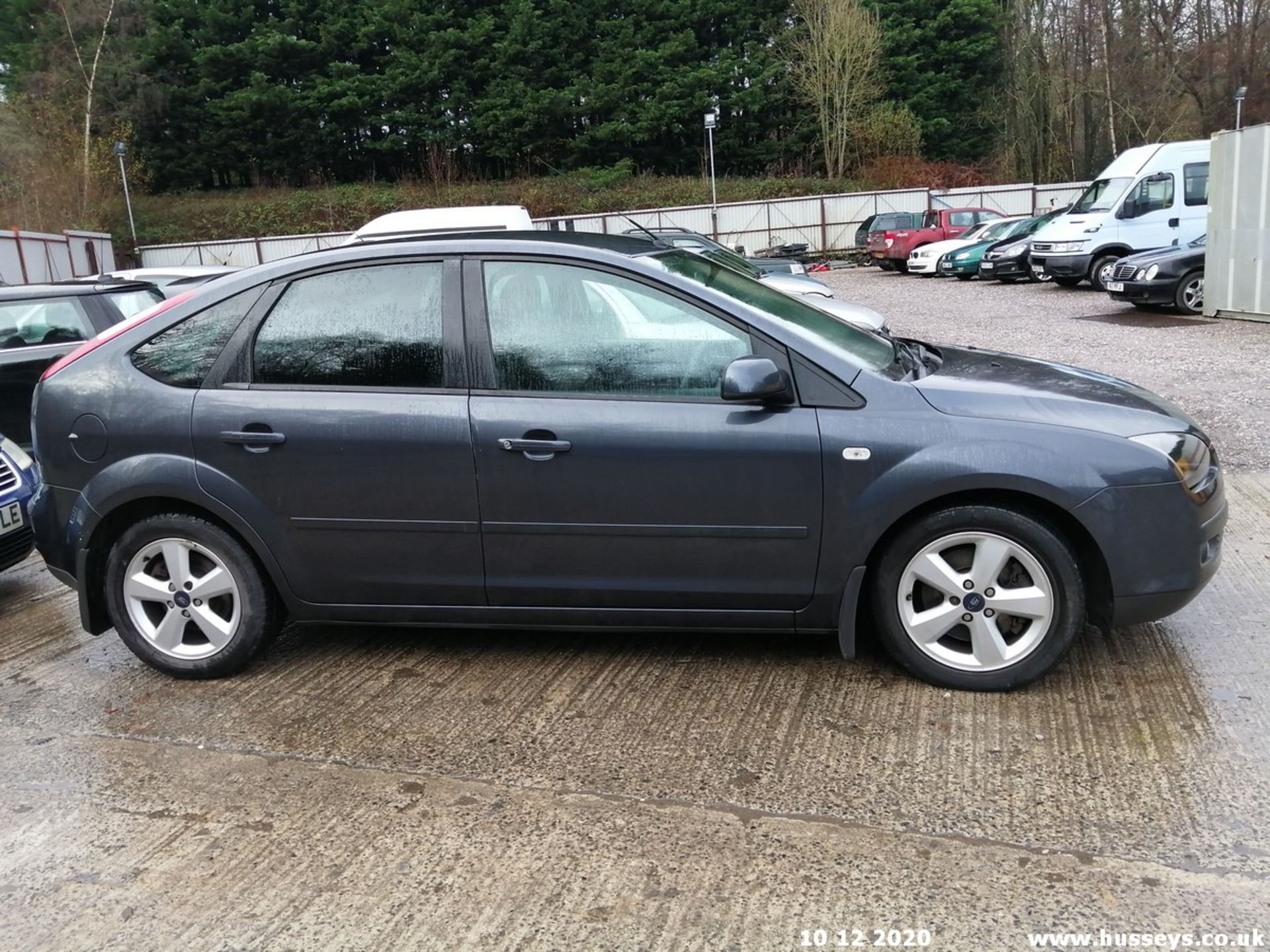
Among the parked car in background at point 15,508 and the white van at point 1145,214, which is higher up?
the white van at point 1145,214

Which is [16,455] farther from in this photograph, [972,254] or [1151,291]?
[972,254]

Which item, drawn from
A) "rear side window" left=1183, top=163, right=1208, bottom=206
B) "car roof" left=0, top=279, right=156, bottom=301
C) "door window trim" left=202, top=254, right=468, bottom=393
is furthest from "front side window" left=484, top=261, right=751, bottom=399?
"rear side window" left=1183, top=163, right=1208, bottom=206

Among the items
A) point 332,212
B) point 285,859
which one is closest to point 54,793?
point 285,859

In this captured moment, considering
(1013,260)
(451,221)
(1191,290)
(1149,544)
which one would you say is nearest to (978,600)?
(1149,544)

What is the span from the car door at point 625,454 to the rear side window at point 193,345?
0.96 meters

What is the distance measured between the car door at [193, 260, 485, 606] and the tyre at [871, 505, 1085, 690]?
5.05 feet

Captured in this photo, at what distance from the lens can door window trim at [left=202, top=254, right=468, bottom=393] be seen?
3.85 metres

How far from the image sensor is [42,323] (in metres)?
7.89

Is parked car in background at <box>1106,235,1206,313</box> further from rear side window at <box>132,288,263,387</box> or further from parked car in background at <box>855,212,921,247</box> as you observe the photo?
parked car in background at <box>855,212,921,247</box>

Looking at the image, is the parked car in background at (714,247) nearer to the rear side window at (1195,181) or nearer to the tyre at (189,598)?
the rear side window at (1195,181)

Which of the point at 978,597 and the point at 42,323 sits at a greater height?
the point at 42,323

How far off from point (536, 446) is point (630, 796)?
1244 mm

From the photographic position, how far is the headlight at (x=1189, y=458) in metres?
3.57

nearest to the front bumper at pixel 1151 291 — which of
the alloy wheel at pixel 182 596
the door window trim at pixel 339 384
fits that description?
the door window trim at pixel 339 384
